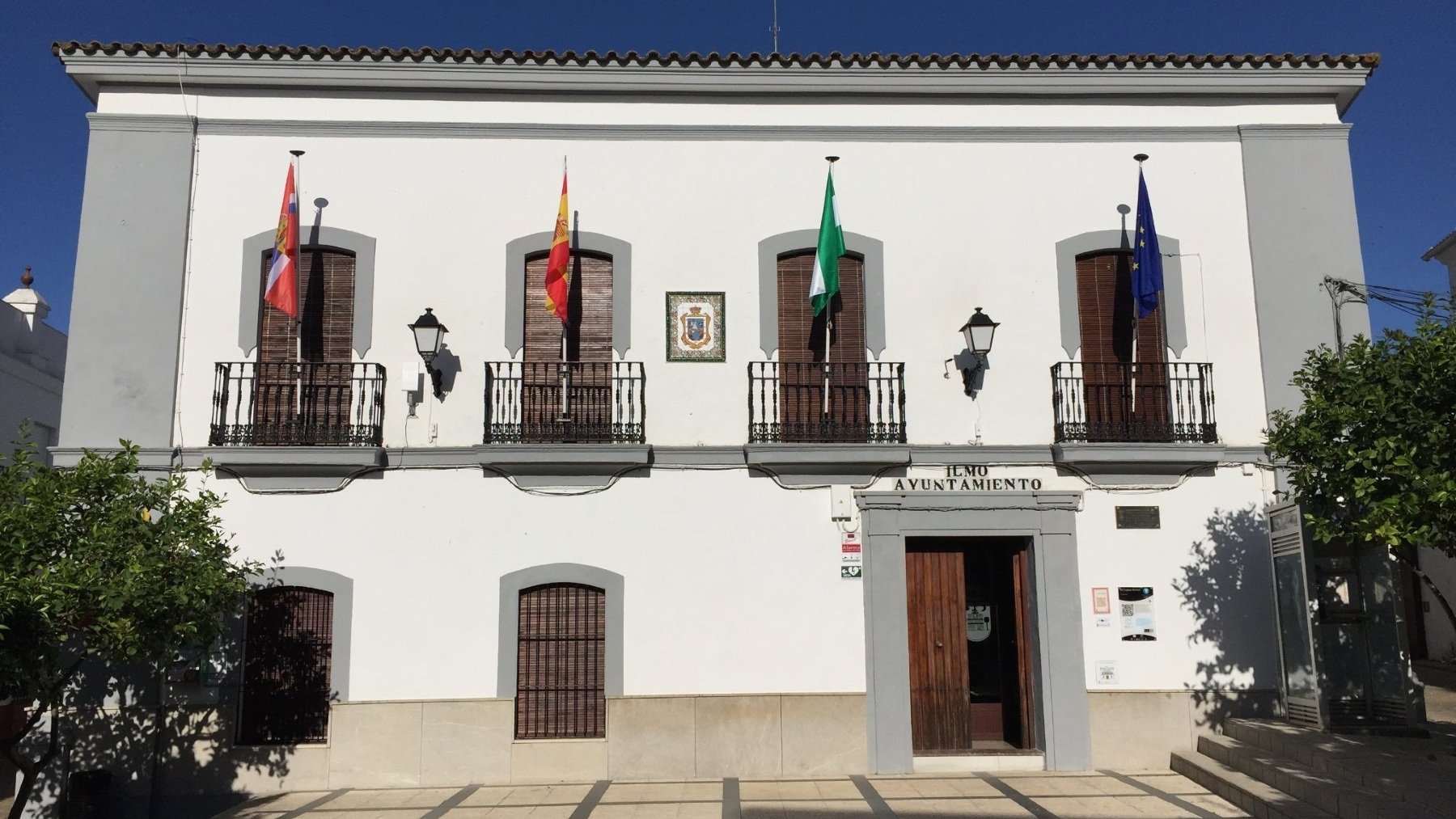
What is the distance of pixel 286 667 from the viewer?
10.1m

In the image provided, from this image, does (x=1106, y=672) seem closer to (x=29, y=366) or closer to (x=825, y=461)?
(x=825, y=461)

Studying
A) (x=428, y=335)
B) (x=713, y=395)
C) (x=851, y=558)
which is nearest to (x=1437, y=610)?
(x=851, y=558)

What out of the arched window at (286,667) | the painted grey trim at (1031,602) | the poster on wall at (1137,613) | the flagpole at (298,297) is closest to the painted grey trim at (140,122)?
the flagpole at (298,297)

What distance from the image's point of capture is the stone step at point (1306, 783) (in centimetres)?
745

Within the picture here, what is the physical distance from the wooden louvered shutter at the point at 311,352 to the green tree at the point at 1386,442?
819 centimetres

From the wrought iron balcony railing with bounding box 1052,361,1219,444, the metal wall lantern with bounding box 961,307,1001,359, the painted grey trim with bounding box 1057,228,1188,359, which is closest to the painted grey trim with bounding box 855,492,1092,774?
the wrought iron balcony railing with bounding box 1052,361,1219,444

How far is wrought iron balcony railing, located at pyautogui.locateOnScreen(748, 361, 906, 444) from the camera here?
1041 centimetres

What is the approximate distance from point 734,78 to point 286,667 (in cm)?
697

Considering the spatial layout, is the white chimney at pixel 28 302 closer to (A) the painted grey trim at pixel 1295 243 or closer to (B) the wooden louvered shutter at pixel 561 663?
(B) the wooden louvered shutter at pixel 561 663

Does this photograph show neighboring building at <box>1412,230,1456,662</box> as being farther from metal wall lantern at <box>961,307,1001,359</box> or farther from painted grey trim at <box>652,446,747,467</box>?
painted grey trim at <box>652,446,747,467</box>

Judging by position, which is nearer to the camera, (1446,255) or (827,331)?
(827,331)

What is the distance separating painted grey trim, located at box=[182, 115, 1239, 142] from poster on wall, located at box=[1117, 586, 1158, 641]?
14.6 feet

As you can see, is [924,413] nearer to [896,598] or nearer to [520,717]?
[896,598]

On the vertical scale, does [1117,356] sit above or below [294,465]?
above
